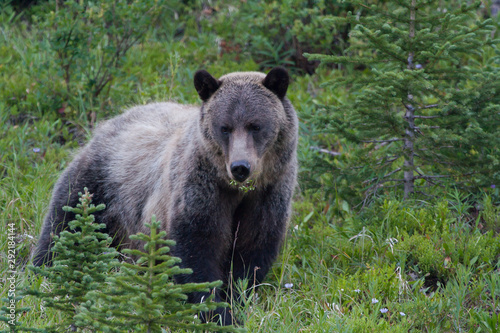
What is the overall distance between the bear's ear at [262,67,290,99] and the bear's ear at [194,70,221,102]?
1.34 ft

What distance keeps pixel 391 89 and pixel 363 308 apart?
2.03 metres

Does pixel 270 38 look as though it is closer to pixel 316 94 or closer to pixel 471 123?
pixel 316 94

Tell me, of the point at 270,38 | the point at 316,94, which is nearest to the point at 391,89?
the point at 316,94

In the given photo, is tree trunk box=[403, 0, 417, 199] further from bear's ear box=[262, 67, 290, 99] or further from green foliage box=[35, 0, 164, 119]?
green foliage box=[35, 0, 164, 119]

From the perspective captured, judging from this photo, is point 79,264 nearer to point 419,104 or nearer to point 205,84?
point 205,84

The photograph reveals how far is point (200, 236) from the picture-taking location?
4609 millimetres

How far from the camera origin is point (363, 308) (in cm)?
429

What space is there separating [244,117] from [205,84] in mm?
525

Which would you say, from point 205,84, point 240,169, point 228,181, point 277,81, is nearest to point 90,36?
point 205,84

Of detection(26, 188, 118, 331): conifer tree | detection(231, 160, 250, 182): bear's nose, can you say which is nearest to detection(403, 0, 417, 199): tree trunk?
detection(231, 160, 250, 182): bear's nose

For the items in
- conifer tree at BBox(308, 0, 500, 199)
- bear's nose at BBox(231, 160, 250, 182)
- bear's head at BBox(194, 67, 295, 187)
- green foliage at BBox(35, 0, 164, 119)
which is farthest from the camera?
green foliage at BBox(35, 0, 164, 119)

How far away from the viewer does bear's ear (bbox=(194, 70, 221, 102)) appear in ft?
15.9

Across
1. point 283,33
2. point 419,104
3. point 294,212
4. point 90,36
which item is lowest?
point 294,212

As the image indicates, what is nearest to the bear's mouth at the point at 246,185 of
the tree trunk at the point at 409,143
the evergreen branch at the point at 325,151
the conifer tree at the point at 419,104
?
the conifer tree at the point at 419,104
